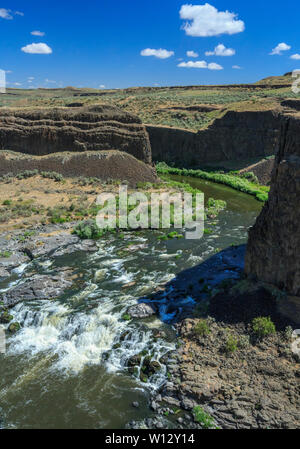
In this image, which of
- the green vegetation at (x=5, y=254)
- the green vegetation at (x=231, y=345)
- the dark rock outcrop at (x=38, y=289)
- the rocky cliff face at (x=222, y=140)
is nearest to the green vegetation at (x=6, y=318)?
the dark rock outcrop at (x=38, y=289)

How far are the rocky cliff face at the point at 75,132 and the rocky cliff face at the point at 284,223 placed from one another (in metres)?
33.2

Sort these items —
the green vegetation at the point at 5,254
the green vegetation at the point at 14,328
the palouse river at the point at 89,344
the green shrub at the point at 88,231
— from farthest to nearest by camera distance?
the green shrub at the point at 88,231, the green vegetation at the point at 5,254, the green vegetation at the point at 14,328, the palouse river at the point at 89,344

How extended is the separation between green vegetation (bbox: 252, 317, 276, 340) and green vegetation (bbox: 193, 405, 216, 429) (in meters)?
4.58

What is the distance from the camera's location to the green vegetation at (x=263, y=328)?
53.9ft

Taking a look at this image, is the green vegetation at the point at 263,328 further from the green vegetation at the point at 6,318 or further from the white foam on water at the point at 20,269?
the white foam on water at the point at 20,269

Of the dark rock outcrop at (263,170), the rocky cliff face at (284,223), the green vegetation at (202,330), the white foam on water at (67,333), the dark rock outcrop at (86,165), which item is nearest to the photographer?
the rocky cliff face at (284,223)

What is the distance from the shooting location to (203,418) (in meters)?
13.6

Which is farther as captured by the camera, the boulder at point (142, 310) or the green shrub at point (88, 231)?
the green shrub at point (88, 231)

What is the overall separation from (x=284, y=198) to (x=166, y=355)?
32.4 ft

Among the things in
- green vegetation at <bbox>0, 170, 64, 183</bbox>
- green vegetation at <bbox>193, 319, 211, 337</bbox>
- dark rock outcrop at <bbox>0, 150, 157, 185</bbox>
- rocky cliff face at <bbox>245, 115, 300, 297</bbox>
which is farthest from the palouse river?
green vegetation at <bbox>0, 170, 64, 183</bbox>

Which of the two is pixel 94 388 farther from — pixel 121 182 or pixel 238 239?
pixel 121 182

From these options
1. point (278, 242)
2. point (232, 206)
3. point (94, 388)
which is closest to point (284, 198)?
point (278, 242)

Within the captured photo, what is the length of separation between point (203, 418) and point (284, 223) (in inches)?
390

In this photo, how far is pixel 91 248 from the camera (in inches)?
1141
